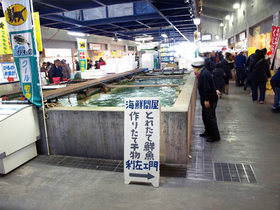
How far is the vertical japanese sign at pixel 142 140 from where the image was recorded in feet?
11.3

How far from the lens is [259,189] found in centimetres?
321

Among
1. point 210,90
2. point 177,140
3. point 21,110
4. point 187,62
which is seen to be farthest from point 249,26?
point 21,110

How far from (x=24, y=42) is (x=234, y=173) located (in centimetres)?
448

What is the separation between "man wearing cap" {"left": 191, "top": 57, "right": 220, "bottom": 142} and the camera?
188 inches

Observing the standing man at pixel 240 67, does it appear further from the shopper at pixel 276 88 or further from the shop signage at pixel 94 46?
the shop signage at pixel 94 46

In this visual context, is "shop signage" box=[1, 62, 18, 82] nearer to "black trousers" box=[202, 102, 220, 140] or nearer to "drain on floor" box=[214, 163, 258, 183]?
"black trousers" box=[202, 102, 220, 140]

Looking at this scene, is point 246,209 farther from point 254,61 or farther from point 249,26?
point 249,26

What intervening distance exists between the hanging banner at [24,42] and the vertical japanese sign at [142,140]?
7.14 ft

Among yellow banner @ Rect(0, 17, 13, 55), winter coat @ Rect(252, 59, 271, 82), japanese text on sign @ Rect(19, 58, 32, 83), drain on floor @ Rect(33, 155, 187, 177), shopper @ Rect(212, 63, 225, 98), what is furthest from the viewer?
shopper @ Rect(212, 63, 225, 98)

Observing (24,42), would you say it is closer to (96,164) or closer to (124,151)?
(96,164)

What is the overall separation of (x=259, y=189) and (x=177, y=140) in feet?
4.60

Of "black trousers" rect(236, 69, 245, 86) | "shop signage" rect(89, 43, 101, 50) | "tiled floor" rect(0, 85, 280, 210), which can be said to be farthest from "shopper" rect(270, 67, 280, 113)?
"shop signage" rect(89, 43, 101, 50)

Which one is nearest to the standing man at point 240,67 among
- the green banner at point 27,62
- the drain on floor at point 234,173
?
the drain on floor at point 234,173

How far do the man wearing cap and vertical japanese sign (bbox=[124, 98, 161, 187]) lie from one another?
1797 millimetres
